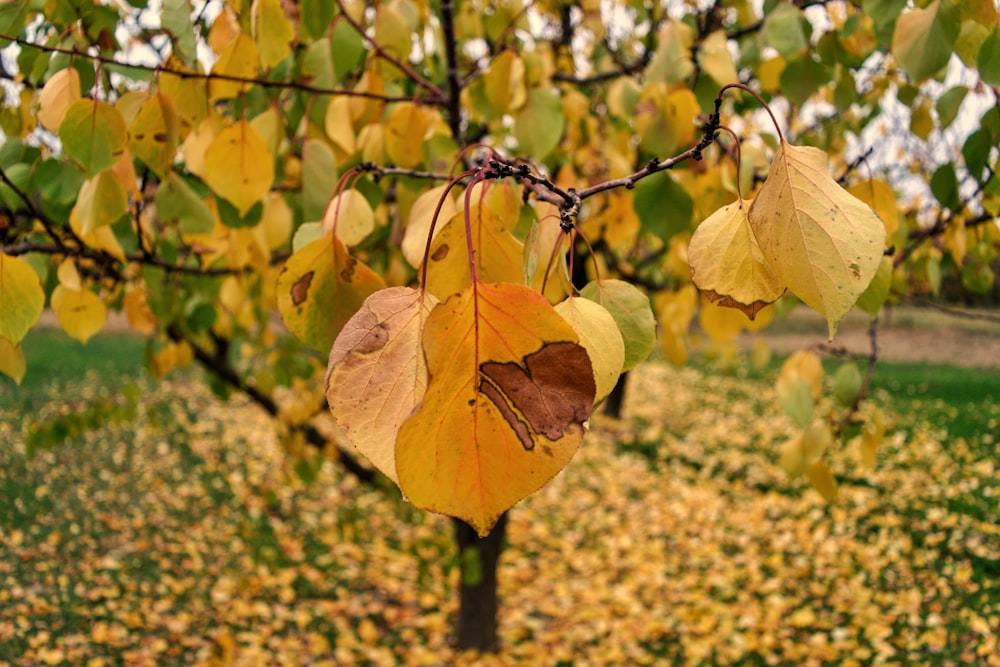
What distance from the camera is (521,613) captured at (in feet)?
12.1

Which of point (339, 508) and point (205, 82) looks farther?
point (339, 508)

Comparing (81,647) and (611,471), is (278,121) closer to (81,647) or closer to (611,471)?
(81,647)

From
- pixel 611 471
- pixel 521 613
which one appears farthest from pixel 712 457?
pixel 521 613

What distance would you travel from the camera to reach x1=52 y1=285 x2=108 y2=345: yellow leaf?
117 cm

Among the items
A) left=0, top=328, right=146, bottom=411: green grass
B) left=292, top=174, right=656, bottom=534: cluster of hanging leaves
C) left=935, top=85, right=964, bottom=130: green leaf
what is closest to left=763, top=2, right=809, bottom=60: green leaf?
left=935, top=85, right=964, bottom=130: green leaf

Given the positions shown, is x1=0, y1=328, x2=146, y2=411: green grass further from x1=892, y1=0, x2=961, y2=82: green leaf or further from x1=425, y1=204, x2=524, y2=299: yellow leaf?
x1=892, y1=0, x2=961, y2=82: green leaf

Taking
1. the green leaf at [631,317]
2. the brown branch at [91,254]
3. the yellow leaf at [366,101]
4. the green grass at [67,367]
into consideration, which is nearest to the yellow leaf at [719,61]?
the yellow leaf at [366,101]

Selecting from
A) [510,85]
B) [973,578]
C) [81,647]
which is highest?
[510,85]

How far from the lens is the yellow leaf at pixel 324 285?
0.65 metres

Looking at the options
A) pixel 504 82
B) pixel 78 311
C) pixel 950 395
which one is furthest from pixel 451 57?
pixel 950 395

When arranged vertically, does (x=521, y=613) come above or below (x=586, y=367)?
below

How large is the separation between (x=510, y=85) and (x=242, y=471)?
5193 mm

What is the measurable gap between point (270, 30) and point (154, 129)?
0.19 m

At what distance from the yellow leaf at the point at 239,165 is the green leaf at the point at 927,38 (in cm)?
84
